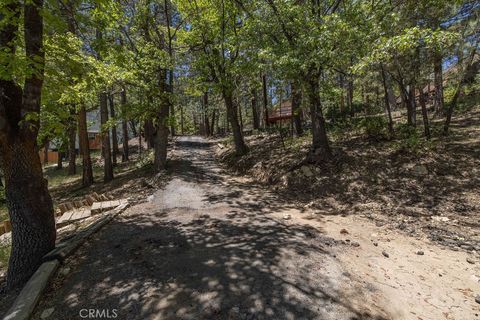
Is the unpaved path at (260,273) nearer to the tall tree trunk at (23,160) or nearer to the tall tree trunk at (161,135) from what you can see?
the tall tree trunk at (23,160)

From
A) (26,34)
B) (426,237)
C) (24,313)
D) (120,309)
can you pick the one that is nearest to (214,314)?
(120,309)

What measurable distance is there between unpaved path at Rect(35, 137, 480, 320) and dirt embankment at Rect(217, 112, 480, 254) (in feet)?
2.15

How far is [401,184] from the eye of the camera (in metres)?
7.23

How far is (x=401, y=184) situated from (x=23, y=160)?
799 centimetres

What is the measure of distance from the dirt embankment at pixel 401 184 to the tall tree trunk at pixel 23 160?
5.68 metres

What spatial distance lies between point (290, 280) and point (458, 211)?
178 inches

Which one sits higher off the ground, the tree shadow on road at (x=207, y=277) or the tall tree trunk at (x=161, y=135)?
the tall tree trunk at (x=161, y=135)

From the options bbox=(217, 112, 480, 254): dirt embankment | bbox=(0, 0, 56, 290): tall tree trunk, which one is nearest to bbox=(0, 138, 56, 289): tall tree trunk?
bbox=(0, 0, 56, 290): tall tree trunk

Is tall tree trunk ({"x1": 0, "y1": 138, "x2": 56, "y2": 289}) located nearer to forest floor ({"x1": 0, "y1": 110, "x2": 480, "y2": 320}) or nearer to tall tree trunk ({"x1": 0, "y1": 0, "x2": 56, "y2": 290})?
tall tree trunk ({"x1": 0, "y1": 0, "x2": 56, "y2": 290})

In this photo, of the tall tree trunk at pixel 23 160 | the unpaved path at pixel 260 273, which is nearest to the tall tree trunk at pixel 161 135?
the unpaved path at pixel 260 273

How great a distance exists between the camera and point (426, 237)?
5.15 meters

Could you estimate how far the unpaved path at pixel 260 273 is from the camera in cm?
314

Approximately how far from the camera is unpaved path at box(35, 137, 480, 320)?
A: 10.3 feet

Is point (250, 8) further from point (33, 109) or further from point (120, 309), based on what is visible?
point (120, 309)
